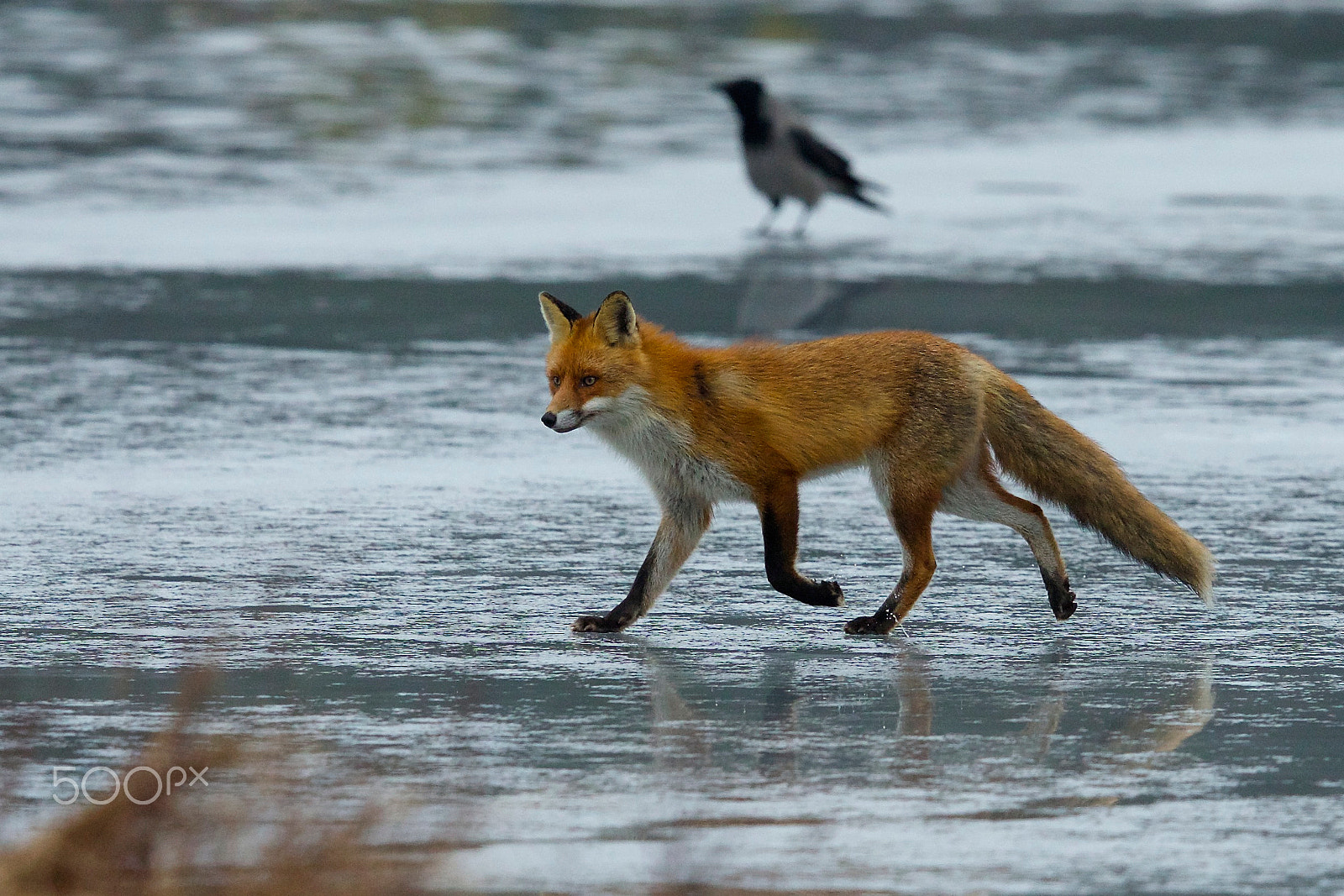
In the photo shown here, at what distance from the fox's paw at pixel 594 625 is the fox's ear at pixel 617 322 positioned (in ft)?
2.74

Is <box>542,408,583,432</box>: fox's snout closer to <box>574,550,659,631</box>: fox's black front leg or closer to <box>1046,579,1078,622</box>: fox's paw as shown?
<box>574,550,659,631</box>: fox's black front leg

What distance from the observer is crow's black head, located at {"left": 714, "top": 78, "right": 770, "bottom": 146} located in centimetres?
1580

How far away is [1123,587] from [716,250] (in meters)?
7.84

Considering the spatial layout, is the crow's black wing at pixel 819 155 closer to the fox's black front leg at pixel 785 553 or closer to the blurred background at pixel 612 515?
the blurred background at pixel 612 515

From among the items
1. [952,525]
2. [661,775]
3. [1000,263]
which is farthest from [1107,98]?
[661,775]

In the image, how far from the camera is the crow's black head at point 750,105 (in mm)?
15797

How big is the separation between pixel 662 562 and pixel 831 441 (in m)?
0.65

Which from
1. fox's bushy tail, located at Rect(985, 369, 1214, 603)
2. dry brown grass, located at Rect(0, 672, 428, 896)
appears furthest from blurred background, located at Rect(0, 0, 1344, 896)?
fox's bushy tail, located at Rect(985, 369, 1214, 603)

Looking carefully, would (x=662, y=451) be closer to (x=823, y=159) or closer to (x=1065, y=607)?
(x=1065, y=607)

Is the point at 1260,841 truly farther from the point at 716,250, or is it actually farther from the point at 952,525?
the point at 716,250

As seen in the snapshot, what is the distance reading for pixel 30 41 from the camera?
26297mm

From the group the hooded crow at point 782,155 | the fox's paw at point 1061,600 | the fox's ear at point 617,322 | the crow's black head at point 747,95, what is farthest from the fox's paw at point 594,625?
the crow's black head at point 747,95

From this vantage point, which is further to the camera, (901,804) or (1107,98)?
(1107,98)

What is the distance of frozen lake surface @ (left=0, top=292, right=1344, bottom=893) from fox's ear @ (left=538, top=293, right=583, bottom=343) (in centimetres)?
84
